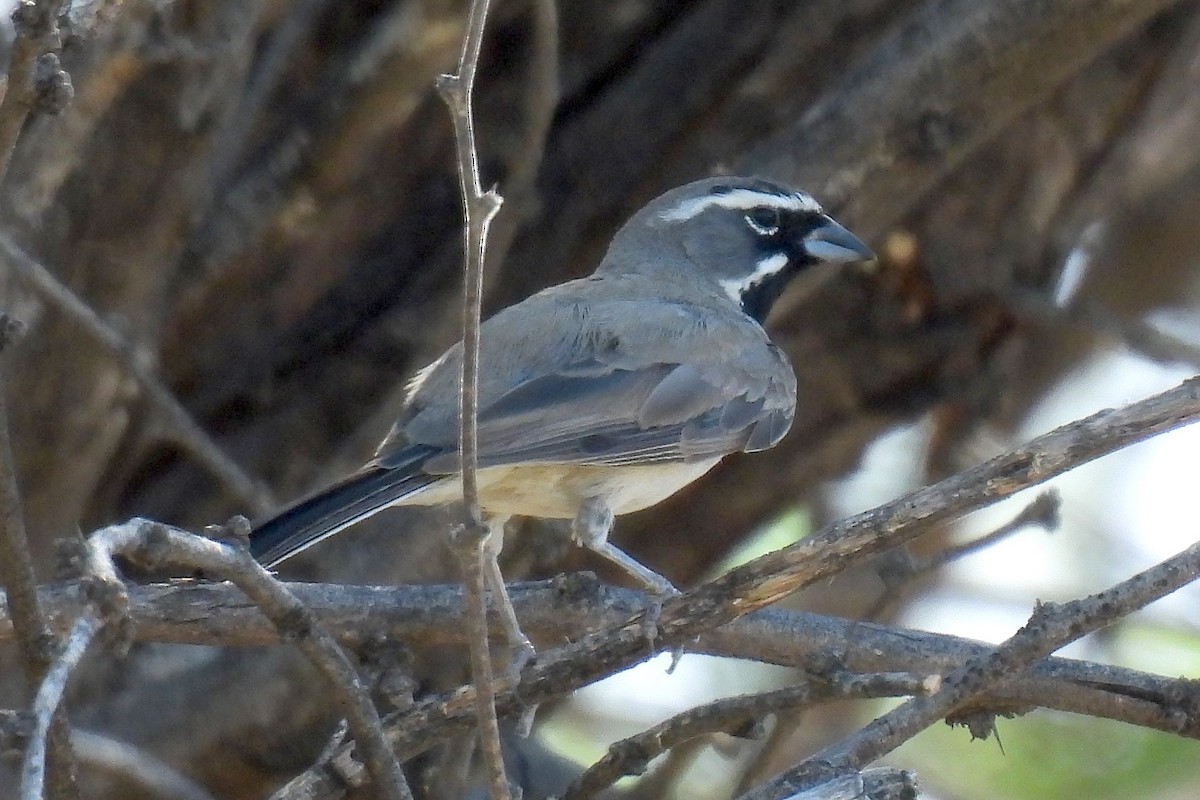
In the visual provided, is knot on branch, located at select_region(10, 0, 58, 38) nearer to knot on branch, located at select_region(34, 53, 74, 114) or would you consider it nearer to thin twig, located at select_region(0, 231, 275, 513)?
knot on branch, located at select_region(34, 53, 74, 114)

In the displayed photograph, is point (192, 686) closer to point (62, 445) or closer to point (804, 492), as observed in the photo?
point (62, 445)

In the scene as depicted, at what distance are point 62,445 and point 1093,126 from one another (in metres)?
3.91

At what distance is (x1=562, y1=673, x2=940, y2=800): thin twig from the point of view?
3633mm

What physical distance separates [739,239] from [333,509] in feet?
8.37

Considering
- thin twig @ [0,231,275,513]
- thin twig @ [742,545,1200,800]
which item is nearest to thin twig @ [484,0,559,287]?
thin twig @ [0,231,275,513]

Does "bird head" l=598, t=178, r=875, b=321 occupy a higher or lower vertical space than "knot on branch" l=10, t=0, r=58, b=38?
higher

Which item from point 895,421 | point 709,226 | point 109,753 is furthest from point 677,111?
point 109,753

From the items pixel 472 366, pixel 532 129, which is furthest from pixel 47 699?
pixel 532 129

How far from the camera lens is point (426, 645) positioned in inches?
177

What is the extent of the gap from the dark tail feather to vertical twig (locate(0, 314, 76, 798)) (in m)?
0.93

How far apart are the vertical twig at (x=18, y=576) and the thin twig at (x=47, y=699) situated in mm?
438

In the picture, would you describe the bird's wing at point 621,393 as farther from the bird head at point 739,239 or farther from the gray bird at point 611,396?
the bird head at point 739,239

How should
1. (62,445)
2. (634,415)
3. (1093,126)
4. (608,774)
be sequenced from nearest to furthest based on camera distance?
(608,774) < (634,415) < (62,445) < (1093,126)

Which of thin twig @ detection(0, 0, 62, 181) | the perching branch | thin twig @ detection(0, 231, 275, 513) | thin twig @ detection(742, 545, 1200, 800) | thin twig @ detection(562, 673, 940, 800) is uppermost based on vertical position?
thin twig @ detection(0, 231, 275, 513)
